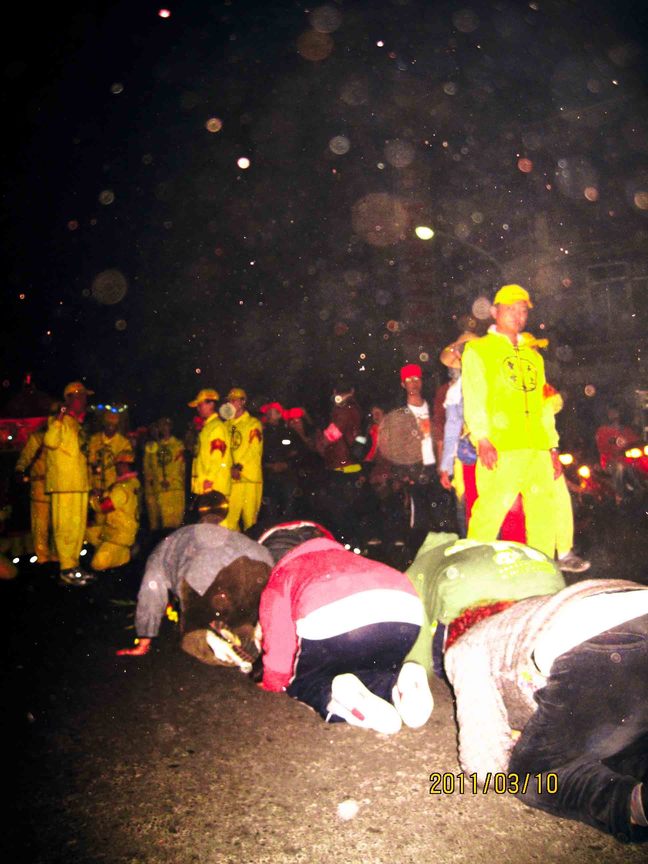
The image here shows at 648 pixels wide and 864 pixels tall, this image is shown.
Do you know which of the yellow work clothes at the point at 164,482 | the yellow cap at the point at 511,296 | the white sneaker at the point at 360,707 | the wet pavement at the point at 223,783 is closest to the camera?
the wet pavement at the point at 223,783

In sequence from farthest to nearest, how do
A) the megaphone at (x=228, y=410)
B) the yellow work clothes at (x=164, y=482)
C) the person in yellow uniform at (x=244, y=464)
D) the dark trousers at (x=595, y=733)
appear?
the yellow work clothes at (x=164, y=482) → the megaphone at (x=228, y=410) → the person in yellow uniform at (x=244, y=464) → the dark trousers at (x=595, y=733)

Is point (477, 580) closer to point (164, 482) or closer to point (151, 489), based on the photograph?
point (164, 482)

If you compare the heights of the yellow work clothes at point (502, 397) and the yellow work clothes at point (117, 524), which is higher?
the yellow work clothes at point (502, 397)

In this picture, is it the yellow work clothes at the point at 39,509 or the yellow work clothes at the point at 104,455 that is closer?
the yellow work clothes at the point at 39,509

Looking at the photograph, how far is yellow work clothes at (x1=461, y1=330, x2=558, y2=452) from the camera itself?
4.72m

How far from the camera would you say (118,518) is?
7.28 m

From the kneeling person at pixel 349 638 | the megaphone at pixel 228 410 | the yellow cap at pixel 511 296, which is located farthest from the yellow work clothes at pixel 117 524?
the yellow cap at pixel 511 296

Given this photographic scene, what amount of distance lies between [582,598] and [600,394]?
2189cm

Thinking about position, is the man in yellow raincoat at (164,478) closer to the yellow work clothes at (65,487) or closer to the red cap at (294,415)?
the red cap at (294,415)

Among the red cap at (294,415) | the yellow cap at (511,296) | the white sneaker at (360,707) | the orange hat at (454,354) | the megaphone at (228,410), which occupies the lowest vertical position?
the white sneaker at (360,707)

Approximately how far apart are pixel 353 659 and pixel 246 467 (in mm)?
5839

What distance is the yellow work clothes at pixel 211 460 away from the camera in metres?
7.21

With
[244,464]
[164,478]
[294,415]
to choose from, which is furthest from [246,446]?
[164,478]

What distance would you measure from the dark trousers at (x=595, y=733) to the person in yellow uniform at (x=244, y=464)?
655cm
